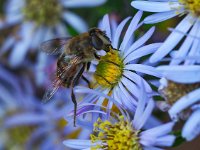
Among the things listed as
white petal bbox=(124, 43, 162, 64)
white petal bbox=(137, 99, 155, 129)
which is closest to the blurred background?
white petal bbox=(124, 43, 162, 64)

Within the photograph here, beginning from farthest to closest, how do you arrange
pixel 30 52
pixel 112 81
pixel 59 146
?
pixel 30 52 < pixel 59 146 < pixel 112 81

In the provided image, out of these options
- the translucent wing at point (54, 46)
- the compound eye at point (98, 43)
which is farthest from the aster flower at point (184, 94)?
the translucent wing at point (54, 46)

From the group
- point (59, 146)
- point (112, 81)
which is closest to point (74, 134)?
point (59, 146)

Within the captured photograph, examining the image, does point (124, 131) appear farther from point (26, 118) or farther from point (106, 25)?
point (26, 118)

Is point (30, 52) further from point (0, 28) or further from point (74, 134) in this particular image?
point (74, 134)

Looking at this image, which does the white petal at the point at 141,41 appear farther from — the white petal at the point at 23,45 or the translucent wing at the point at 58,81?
the white petal at the point at 23,45

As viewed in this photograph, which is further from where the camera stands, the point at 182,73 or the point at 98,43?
the point at 98,43

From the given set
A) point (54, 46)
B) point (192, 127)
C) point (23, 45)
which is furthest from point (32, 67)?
point (192, 127)
